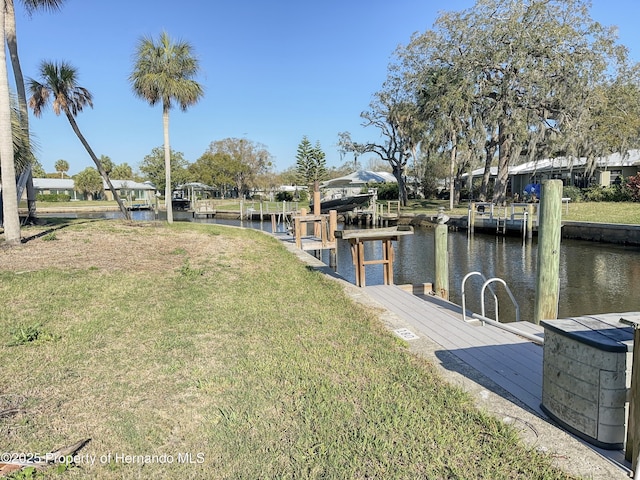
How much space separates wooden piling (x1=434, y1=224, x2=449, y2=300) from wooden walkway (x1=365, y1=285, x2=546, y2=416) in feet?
2.64

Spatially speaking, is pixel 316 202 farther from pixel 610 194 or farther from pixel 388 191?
pixel 388 191

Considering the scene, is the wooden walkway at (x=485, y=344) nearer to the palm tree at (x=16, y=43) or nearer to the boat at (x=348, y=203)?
the palm tree at (x=16, y=43)

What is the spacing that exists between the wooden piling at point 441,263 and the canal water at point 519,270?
61.1 inches

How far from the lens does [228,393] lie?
9.75ft

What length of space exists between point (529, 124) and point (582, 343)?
25.1m

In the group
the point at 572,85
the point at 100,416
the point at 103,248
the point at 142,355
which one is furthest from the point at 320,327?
the point at 572,85

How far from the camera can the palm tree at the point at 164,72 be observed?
55.0ft

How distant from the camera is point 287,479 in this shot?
207cm

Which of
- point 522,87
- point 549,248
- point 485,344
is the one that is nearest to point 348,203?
point 522,87

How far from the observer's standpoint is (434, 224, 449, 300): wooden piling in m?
7.14

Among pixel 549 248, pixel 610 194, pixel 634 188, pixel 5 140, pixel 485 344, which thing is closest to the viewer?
pixel 485 344

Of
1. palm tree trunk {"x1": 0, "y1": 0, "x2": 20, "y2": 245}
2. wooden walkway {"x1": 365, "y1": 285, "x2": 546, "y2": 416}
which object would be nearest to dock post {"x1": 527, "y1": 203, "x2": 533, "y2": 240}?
A: wooden walkway {"x1": 365, "y1": 285, "x2": 546, "y2": 416}

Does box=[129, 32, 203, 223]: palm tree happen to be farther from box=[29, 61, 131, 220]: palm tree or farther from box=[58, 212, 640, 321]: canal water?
box=[58, 212, 640, 321]: canal water

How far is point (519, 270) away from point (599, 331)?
36.4 feet
